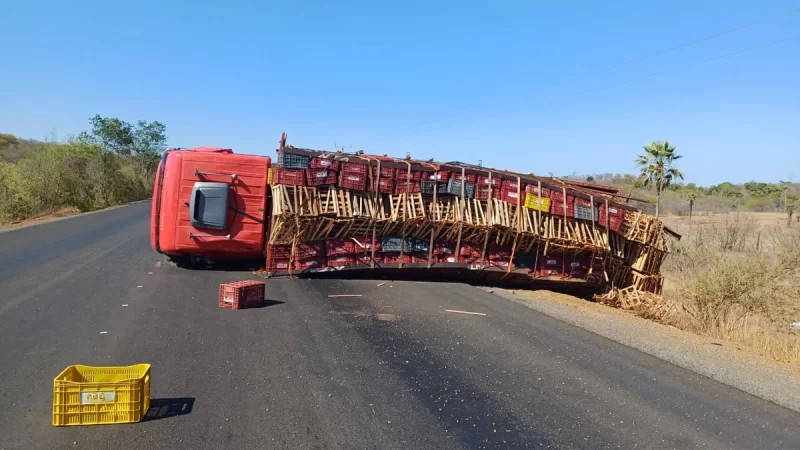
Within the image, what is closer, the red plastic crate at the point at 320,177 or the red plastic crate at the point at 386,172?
the red plastic crate at the point at 320,177

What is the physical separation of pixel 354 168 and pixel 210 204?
340 centimetres

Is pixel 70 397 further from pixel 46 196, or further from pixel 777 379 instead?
pixel 46 196

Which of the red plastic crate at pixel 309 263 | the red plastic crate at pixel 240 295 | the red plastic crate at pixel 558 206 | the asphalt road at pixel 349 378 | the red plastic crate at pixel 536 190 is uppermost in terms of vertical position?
the red plastic crate at pixel 536 190

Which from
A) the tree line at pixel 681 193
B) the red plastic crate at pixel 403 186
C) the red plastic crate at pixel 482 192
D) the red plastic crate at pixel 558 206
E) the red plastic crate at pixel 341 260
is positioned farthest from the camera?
the tree line at pixel 681 193

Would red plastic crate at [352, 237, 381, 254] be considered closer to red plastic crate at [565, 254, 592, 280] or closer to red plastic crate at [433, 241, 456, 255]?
red plastic crate at [433, 241, 456, 255]

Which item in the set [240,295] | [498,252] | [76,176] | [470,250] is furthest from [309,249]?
[76,176]

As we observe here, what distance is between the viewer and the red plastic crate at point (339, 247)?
1295 centimetres

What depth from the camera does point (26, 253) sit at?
46.8 feet

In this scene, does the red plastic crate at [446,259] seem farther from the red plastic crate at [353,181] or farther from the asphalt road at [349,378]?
the asphalt road at [349,378]

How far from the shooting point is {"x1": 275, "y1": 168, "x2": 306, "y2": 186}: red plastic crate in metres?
12.4

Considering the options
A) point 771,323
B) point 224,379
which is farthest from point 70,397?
point 771,323

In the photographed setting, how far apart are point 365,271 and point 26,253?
29.4 feet

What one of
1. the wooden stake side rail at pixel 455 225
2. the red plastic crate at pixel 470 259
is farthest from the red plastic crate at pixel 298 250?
the red plastic crate at pixel 470 259

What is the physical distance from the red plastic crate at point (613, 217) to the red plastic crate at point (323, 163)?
24.5 ft
